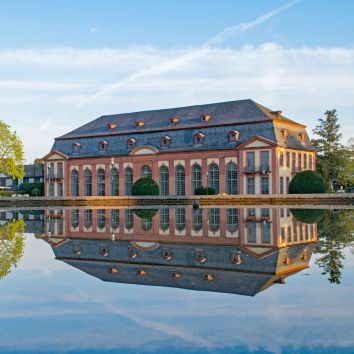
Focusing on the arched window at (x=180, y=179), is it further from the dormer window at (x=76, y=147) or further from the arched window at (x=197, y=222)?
the arched window at (x=197, y=222)

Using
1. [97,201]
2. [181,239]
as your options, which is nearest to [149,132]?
[97,201]

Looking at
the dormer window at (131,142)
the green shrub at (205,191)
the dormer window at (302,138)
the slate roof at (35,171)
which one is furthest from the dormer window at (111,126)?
the slate roof at (35,171)

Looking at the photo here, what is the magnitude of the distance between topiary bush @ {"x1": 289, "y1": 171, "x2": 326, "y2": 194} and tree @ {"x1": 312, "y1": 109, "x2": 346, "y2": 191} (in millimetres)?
26266

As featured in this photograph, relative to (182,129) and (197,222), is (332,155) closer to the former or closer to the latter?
(182,129)

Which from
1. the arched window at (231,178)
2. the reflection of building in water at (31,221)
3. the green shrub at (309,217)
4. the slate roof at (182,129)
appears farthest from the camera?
the arched window at (231,178)

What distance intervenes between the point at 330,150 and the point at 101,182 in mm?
37981

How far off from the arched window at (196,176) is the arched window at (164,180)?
413 centimetres

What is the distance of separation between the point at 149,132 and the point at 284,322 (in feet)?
232

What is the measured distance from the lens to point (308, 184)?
59188mm

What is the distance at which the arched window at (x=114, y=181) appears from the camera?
257 ft

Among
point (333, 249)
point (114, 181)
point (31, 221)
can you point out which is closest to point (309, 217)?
point (333, 249)

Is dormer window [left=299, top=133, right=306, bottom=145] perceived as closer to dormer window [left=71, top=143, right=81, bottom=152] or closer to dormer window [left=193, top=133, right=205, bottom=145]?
dormer window [left=193, top=133, right=205, bottom=145]

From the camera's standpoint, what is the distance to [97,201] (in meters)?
63.3

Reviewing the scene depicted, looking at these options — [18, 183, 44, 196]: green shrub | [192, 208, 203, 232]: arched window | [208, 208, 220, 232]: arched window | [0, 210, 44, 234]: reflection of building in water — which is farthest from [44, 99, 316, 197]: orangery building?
[0, 210, 44, 234]: reflection of building in water
